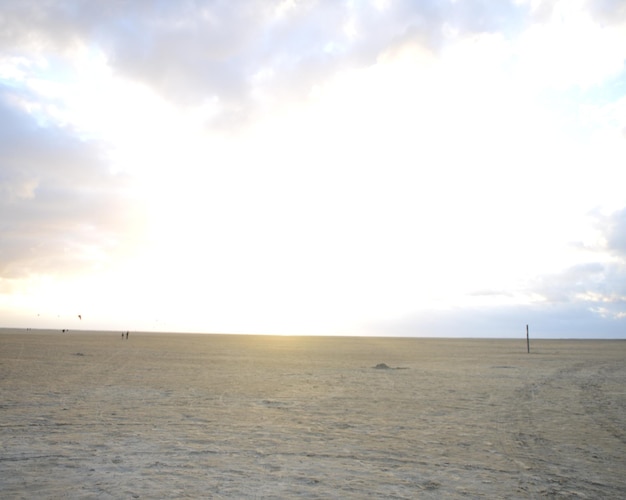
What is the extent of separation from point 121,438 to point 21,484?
3.36 metres

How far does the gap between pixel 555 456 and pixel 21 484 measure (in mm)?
9728

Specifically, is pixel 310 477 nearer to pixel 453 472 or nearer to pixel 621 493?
pixel 453 472

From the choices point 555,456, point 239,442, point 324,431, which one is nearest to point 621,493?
point 555,456

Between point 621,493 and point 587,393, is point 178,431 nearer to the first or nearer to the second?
point 621,493

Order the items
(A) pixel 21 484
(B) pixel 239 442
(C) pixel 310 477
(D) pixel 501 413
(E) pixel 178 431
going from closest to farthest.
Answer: (A) pixel 21 484, (C) pixel 310 477, (B) pixel 239 442, (E) pixel 178 431, (D) pixel 501 413

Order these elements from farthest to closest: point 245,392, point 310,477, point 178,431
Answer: point 245,392 < point 178,431 < point 310,477

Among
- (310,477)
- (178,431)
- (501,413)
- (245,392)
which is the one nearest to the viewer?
(310,477)

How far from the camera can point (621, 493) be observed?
783cm

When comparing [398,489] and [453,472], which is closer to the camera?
[398,489]

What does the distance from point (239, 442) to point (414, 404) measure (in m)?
7.92

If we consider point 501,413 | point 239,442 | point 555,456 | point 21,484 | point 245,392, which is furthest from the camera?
point 245,392

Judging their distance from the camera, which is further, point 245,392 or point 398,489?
point 245,392

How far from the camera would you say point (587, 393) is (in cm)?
2036

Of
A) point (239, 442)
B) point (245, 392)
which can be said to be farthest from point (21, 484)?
point (245, 392)
